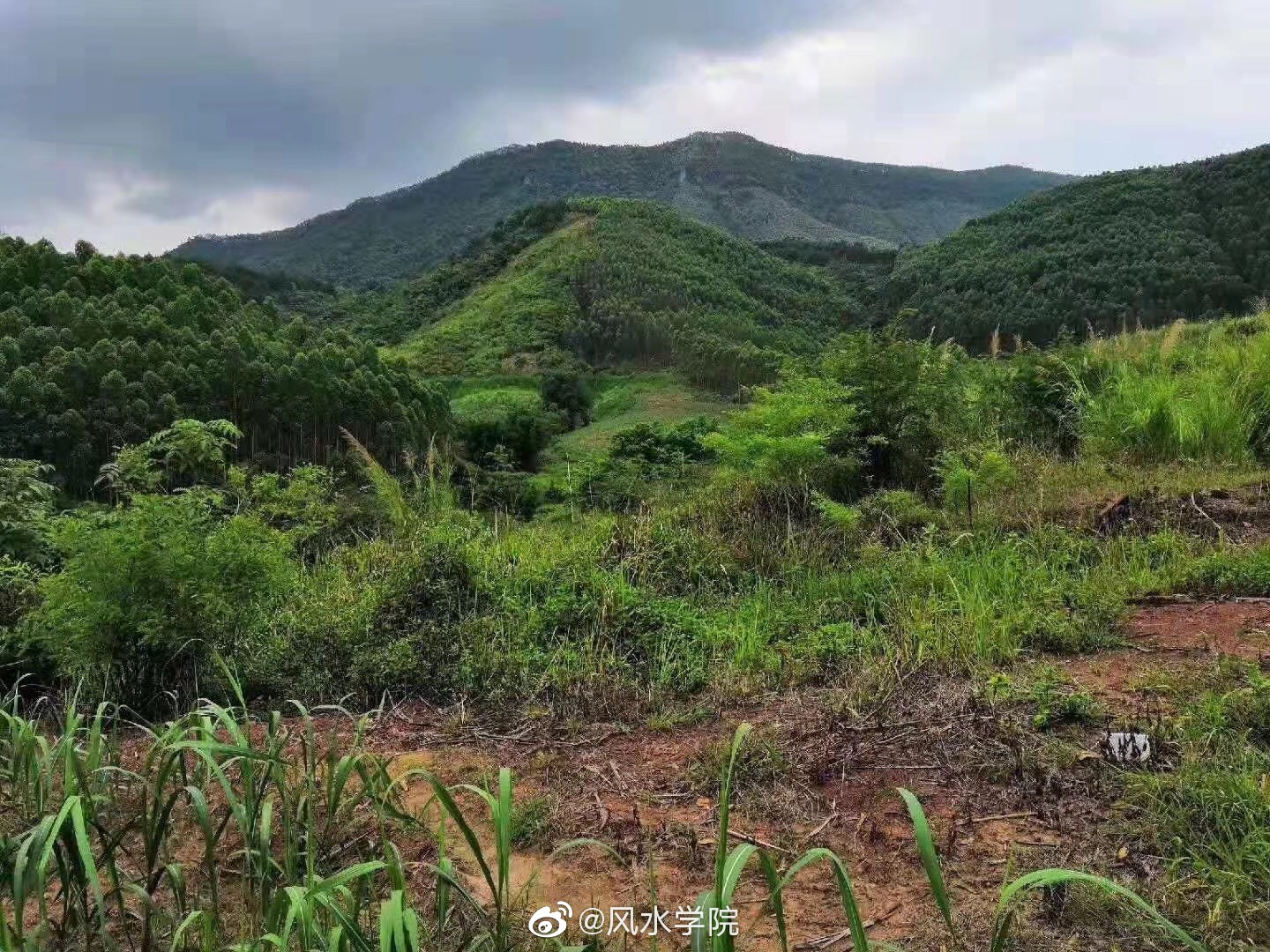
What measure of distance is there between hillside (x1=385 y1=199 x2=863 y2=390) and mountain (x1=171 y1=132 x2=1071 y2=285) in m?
25.7

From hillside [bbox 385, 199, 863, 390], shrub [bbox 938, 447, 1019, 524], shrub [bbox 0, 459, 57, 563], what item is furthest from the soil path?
hillside [bbox 385, 199, 863, 390]

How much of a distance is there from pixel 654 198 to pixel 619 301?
250ft

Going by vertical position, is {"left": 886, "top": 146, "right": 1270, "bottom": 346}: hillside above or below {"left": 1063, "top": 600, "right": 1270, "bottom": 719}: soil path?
above

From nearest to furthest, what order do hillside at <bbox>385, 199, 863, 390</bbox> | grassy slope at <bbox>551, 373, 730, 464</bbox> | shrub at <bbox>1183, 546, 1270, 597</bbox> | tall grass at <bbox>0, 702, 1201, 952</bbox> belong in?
tall grass at <bbox>0, 702, 1201, 952</bbox>
shrub at <bbox>1183, 546, 1270, 597</bbox>
grassy slope at <bbox>551, 373, 730, 464</bbox>
hillside at <bbox>385, 199, 863, 390</bbox>

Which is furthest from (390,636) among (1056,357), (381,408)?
(381,408)

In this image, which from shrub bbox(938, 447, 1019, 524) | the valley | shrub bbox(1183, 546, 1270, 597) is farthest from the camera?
shrub bbox(938, 447, 1019, 524)

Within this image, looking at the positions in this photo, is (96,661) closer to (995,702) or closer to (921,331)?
(995,702)

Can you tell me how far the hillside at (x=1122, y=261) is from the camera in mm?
40000

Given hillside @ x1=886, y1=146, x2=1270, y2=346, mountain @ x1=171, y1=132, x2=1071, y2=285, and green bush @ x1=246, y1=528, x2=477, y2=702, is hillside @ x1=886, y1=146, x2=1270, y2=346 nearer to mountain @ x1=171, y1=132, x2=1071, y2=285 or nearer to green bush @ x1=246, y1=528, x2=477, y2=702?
green bush @ x1=246, y1=528, x2=477, y2=702

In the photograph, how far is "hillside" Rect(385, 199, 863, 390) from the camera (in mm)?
51469

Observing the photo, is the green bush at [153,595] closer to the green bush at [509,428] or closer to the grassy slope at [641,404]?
the green bush at [509,428]

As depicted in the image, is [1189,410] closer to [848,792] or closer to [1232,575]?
[1232,575]

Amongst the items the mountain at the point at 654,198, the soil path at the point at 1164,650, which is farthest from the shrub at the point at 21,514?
the mountain at the point at 654,198

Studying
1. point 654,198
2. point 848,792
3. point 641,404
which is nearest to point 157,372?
point 641,404
